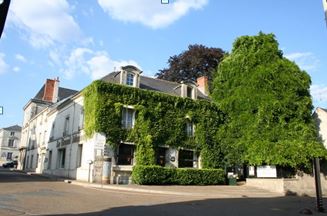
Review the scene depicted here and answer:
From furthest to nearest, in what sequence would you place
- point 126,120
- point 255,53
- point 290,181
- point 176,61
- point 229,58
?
point 176,61 → point 229,58 → point 255,53 → point 126,120 → point 290,181

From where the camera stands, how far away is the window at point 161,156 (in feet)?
80.2

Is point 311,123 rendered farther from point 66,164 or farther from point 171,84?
point 66,164

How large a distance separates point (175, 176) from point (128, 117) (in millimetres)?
5096

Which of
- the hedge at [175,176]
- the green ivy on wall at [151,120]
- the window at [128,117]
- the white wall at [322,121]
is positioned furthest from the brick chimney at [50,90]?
the white wall at [322,121]

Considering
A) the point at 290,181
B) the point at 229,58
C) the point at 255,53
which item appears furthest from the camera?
the point at 229,58

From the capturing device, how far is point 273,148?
889 inches

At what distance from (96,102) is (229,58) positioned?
1159 cm

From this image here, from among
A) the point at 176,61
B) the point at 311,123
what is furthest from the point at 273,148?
the point at 176,61

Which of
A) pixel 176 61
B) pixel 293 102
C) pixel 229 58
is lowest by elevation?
pixel 293 102

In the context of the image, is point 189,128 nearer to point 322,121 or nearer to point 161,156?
point 161,156

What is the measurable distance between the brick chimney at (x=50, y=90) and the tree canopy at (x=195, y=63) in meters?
17.3

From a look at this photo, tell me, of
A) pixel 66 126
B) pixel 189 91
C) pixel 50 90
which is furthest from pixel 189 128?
pixel 50 90

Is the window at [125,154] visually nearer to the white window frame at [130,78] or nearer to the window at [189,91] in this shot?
the white window frame at [130,78]

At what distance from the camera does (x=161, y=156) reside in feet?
80.8
